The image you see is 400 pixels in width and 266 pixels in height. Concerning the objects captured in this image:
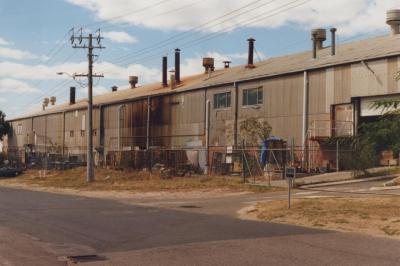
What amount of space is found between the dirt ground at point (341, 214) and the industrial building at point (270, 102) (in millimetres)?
15317

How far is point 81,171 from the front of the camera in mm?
52656

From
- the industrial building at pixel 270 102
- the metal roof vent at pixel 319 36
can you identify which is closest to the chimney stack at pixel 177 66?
the industrial building at pixel 270 102

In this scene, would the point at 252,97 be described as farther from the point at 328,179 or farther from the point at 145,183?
the point at 328,179

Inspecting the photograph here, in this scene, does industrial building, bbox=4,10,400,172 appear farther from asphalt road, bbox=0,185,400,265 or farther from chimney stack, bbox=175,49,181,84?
asphalt road, bbox=0,185,400,265

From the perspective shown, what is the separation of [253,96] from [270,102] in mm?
2156

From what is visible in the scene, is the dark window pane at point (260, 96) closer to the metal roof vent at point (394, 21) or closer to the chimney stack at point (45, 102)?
the metal roof vent at point (394, 21)

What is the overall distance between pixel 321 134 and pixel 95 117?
37.1 meters

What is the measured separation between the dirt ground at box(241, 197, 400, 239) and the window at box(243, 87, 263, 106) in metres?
22.6

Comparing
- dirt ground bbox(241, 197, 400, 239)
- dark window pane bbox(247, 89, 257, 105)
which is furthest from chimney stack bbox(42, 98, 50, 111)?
dirt ground bbox(241, 197, 400, 239)

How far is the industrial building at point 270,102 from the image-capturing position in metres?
36.4

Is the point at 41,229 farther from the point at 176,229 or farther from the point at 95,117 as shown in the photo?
the point at 95,117

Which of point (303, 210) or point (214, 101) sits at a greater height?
point (214, 101)

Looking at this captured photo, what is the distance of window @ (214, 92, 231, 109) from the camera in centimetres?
4781

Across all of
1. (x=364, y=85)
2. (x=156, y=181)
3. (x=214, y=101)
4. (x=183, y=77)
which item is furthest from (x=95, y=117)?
(x=364, y=85)
